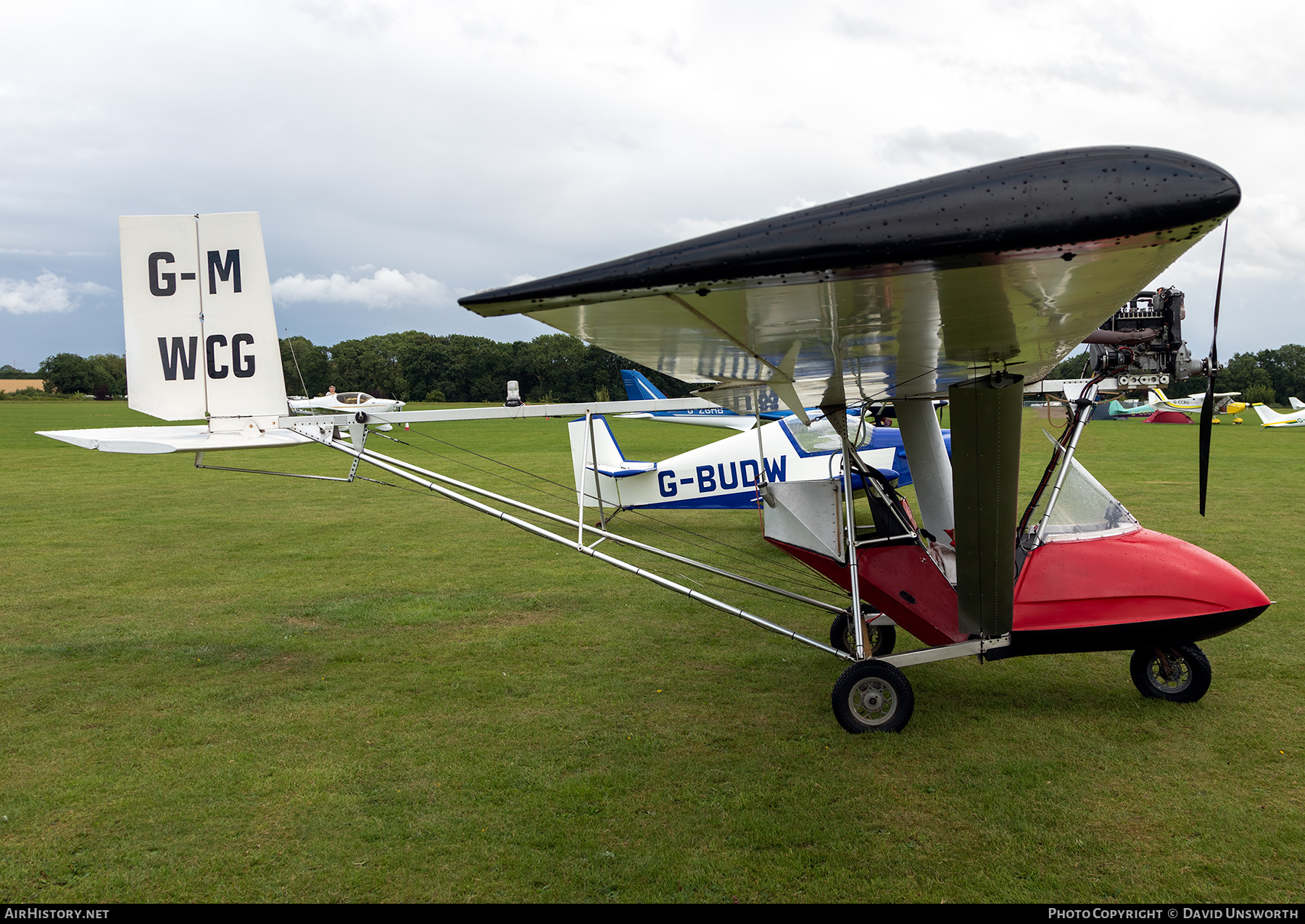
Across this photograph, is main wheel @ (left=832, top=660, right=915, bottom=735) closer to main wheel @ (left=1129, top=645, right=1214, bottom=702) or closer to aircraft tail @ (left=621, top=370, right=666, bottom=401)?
main wheel @ (left=1129, top=645, right=1214, bottom=702)

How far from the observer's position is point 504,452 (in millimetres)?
26734

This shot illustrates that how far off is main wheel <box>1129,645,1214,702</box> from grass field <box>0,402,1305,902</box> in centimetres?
13

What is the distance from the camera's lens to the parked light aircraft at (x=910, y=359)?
1896 mm

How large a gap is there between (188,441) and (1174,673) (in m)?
6.88

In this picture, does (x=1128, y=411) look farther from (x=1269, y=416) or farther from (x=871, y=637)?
(x=871, y=637)

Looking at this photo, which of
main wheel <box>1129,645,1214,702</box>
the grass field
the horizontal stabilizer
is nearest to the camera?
the grass field

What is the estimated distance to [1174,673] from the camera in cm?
497

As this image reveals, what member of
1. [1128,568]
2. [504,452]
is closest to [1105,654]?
[1128,568]

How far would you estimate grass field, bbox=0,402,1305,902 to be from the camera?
323 centimetres

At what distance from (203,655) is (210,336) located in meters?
2.48

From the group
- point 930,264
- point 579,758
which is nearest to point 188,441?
point 579,758

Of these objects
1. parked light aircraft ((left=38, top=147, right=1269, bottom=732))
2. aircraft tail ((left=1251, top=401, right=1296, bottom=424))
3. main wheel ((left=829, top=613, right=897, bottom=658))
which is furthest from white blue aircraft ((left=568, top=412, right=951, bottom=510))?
aircraft tail ((left=1251, top=401, right=1296, bottom=424))

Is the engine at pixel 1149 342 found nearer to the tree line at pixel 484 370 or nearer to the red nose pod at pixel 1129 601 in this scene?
the red nose pod at pixel 1129 601
